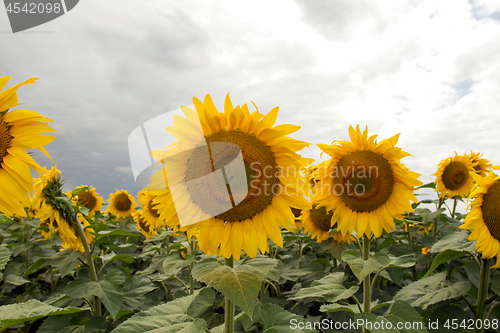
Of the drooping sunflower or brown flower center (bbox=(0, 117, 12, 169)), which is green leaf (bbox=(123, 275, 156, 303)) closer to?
brown flower center (bbox=(0, 117, 12, 169))

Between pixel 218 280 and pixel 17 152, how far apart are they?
5.52 feet

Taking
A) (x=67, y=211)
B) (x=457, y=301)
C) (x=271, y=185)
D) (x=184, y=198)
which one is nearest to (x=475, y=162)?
(x=457, y=301)

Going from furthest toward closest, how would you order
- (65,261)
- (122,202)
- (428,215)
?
1. (122,202)
2. (428,215)
3. (65,261)

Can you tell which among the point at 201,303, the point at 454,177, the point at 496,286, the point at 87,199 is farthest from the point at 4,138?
the point at 454,177

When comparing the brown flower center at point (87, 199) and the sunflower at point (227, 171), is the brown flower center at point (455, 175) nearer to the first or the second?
the sunflower at point (227, 171)

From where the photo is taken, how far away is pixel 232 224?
2.28 meters

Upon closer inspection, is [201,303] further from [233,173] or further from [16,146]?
[16,146]

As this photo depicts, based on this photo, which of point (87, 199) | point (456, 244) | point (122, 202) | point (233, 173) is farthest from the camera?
Result: point (122, 202)

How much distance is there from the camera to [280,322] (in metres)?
2.28

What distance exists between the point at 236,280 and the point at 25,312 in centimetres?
182

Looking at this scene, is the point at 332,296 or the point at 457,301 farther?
the point at 457,301

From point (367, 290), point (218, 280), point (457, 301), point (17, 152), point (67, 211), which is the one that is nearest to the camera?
point (218, 280)

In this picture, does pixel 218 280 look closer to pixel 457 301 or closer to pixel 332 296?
pixel 332 296

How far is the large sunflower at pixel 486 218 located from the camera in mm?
2934
